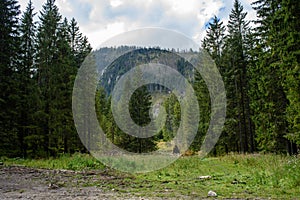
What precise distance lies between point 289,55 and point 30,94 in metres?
18.6

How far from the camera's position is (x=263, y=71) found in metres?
21.2

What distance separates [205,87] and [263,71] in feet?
37.1

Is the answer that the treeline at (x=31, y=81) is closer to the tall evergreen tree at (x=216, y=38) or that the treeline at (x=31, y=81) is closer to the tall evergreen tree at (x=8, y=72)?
the tall evergreen tree at (x=8, y=72)

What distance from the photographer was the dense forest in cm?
1648

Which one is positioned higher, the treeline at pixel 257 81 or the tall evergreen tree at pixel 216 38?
the tall evergreen tree at pixel 216 38

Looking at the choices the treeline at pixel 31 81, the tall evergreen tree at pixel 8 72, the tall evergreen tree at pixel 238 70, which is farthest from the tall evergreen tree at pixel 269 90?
the tall evergreen tree at pixel 8 72

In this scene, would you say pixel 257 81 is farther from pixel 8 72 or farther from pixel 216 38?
pixel 8 72

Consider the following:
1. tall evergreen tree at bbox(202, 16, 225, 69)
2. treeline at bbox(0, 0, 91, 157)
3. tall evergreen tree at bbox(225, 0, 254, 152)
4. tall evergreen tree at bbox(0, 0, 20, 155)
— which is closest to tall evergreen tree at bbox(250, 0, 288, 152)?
tall evergreen tree at bbox(225, 0, 254, 152)

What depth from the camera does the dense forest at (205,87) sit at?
16484 millimetres

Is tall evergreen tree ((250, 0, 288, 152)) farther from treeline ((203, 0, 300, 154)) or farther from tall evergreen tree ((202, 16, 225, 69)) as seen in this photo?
tall evergreen tree ((202, 16, 225, 69))

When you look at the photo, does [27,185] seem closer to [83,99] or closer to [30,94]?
[30,94]

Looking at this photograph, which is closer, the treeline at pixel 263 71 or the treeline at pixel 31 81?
the treeline at pixel 263 71

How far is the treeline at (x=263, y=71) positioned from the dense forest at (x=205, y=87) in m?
0.04

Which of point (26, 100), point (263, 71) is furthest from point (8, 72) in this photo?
point (263, 71)
